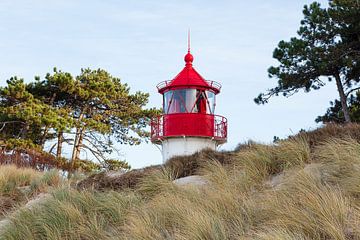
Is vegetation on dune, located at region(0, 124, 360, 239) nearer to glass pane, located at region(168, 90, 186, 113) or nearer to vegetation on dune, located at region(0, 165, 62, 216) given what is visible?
vegetation on dune, located at region(0, 165, 62, 216)

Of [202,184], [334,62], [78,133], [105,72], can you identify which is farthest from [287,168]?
→ [105,72]

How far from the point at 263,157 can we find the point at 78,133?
1832 centimetres

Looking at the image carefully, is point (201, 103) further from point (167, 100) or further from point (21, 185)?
point (21, 185)

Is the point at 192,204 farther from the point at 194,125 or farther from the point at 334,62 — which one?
the point at 334,62

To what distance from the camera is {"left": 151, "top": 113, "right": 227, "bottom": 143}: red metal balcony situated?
51.6 ft

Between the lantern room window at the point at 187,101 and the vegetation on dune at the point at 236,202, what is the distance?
692 cm

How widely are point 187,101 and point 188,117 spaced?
532 mm

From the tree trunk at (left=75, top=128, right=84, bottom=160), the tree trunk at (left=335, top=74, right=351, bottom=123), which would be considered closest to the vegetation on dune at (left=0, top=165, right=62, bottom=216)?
the tree trunk at (left=335, top=74, right=351, bottom=123)

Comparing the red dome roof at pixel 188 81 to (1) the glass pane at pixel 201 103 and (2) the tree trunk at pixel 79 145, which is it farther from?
(2) the tree trunk at pixel 79 145

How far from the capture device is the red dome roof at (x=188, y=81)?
1577 centimetres

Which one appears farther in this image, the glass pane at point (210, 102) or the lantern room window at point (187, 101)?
the glass pane at point (210, 102)

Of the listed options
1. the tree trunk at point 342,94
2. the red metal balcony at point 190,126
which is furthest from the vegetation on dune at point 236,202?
the tree trunk at point 342,94

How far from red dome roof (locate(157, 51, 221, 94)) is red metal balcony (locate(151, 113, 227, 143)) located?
89cm

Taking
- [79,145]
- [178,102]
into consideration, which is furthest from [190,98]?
[79,145]
